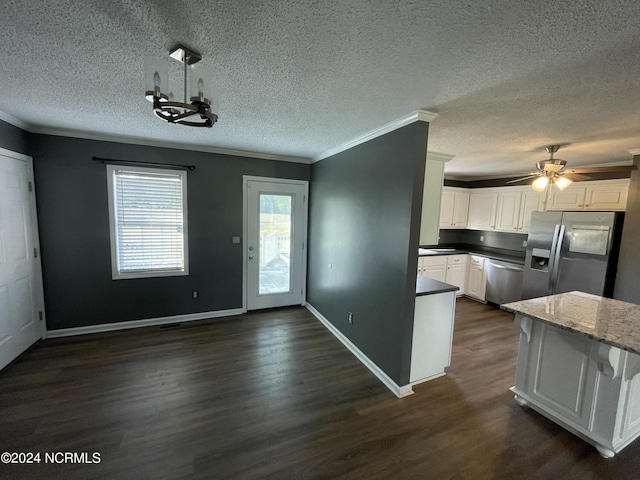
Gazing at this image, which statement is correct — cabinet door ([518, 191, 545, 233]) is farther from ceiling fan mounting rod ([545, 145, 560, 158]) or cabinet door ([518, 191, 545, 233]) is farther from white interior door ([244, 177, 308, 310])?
white interior door ([244, 177, 308, 310])

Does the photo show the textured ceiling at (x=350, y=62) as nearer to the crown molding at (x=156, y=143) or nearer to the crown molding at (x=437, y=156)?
the crown molding at (x=437, y=156)

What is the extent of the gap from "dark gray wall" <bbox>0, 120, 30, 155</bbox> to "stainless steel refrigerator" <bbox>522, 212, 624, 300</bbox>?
6.58m

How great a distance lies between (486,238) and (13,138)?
729 centimetres

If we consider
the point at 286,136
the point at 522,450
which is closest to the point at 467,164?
the point at 286,136

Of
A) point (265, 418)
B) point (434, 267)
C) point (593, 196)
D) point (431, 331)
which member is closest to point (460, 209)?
point (434, 267)

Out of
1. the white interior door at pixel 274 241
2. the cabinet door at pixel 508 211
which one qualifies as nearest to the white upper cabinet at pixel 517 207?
the cabinet door at pixel 508 211

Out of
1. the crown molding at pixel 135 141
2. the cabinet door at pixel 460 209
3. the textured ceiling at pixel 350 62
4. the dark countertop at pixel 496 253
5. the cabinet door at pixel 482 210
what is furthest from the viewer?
the cabinet door at pixel 460 209

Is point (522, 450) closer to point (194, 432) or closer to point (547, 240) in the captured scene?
point (194, 432)

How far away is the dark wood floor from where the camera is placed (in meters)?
1.71

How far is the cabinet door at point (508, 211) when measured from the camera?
15.5 feet

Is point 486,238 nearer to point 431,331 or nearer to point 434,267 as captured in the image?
point 434,267

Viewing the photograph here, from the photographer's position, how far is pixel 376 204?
→ 8.91 feet

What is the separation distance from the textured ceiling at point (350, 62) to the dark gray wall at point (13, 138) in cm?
18

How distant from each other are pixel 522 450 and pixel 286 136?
335 cm
